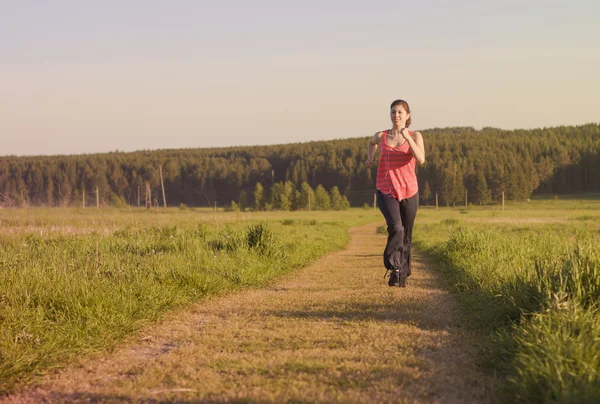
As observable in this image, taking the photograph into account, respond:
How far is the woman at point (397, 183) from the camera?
7.81 meters

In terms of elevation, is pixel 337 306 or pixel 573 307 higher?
pixel 573 307

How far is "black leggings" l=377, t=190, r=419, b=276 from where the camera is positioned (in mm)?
7785

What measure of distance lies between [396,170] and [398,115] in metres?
0.77

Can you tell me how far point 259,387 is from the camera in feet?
11.7

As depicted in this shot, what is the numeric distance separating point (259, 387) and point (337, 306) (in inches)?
117

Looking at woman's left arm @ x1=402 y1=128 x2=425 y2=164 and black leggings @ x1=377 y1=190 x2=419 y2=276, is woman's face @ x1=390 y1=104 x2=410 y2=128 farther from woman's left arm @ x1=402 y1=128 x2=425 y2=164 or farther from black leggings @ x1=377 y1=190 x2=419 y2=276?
black leggings @ x1=377 y1=190 x2=419 y2=276

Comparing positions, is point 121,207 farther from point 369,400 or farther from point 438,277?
point 369,400

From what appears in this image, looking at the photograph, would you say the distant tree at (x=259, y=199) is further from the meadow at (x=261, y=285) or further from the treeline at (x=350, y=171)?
the meadow at (x=261, y=285)

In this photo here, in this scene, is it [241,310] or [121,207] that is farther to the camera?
[121,207]

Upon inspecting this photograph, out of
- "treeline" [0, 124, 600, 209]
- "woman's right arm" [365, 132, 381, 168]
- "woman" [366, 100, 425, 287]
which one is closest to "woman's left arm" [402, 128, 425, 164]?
"woman" [366, 100, 425, 287]

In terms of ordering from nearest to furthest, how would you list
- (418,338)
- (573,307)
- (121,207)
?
1. (573,307)
2. (418,338)
3. (121,207)

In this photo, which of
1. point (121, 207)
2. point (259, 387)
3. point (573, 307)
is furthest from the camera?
point (121, 207)

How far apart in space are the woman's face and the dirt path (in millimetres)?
2494

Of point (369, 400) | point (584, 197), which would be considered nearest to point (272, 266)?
point (369, 400)
